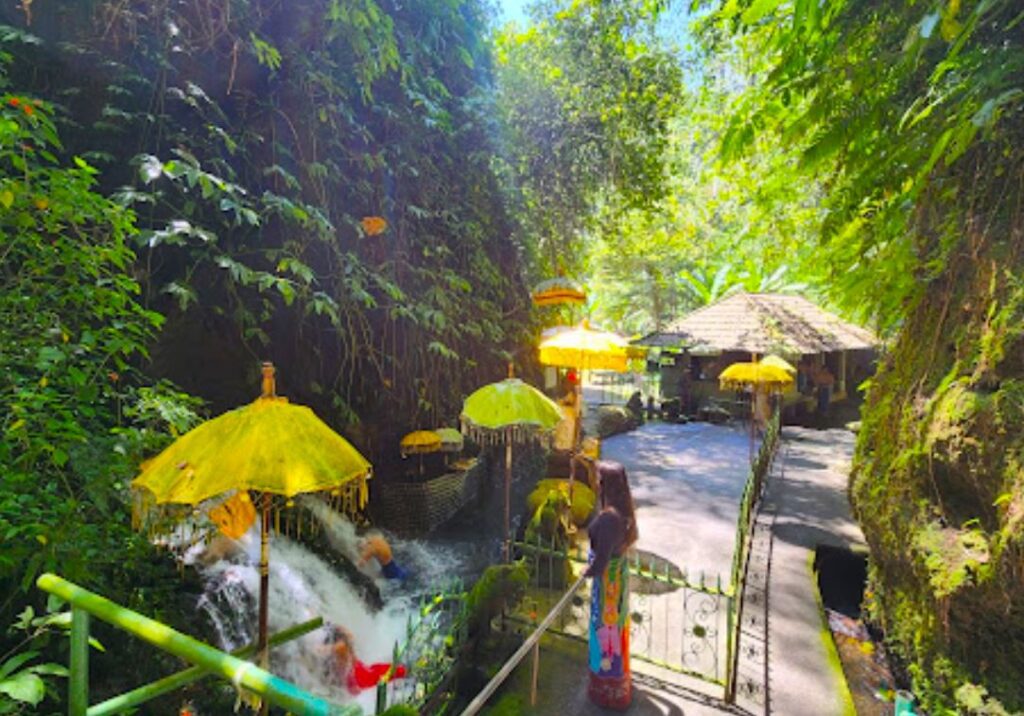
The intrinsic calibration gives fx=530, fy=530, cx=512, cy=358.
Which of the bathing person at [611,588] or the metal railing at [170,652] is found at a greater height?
the metal railing at [170,652]

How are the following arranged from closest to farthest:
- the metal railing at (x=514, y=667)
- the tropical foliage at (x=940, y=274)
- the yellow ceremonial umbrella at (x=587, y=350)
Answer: the metal railing at (x=514, y=667) → the tropical foliage at (x=940, y=274) → the yellow ceremonial umbrella at (x=587, y=350)

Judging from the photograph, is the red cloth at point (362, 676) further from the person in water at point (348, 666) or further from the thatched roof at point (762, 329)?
the thatched roof at point (762, 329)

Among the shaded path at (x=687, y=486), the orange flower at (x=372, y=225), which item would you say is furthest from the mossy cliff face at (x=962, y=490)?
the orange flower at (x=372, y=225)

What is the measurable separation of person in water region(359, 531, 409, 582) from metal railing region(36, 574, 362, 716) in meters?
6.12

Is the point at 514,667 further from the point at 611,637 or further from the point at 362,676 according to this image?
the point at 362,676

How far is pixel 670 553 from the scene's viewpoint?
776cm

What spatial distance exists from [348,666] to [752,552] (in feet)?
19.0

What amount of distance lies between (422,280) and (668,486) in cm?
653

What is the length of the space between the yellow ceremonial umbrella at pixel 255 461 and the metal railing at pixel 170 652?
0.85 metres

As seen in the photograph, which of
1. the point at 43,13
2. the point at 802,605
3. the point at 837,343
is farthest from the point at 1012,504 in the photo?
the point at 837,343

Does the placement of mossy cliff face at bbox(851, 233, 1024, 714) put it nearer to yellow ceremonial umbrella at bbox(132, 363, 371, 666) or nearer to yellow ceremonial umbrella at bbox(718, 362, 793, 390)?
yellow ceremonial umbrella at bbox(132, 363, 371, 666)

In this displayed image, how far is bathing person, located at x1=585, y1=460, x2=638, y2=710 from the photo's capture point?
4277mm

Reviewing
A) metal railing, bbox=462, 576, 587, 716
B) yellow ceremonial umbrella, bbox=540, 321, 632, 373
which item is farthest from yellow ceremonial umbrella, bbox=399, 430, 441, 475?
metal railing, bbox=462, 576, 587, 716

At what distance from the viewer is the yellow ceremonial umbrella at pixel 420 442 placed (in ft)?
31.3
